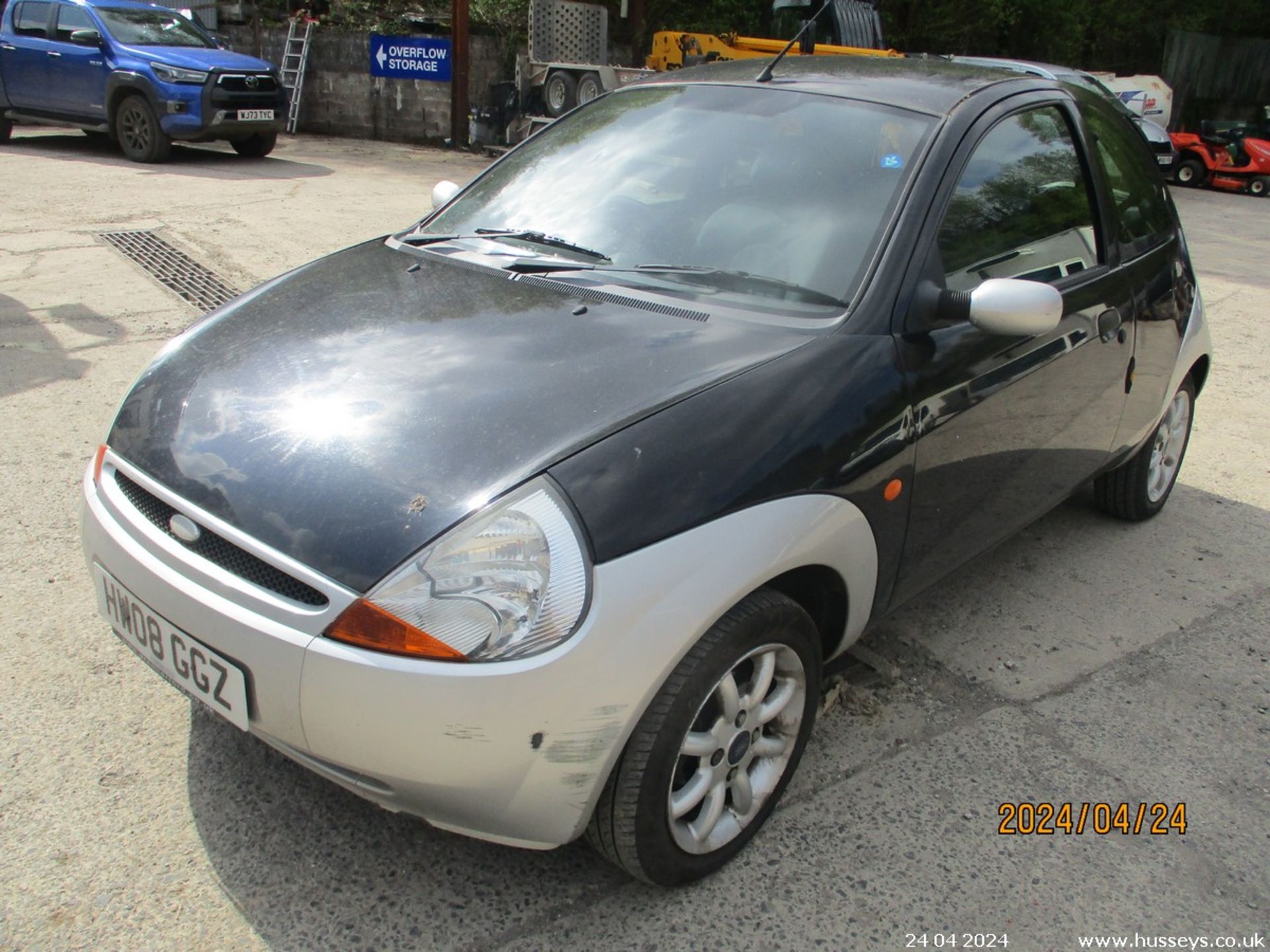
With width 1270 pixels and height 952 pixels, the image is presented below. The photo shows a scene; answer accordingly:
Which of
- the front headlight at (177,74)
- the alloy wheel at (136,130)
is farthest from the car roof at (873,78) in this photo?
the alloy wheel at (136,130)

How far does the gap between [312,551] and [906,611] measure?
6.90ft

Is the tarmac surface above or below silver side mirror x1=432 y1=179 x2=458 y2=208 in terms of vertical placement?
below

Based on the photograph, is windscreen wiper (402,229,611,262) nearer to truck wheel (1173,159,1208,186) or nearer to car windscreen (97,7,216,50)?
car windscreen (97,7,216,50)

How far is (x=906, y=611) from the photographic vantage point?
3363 millimetres

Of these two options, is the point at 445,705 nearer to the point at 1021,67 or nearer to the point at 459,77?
the point at 1021,67

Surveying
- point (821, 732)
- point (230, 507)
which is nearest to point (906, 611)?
point (821, 732)

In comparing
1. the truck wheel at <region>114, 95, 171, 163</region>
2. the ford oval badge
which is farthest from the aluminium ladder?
the ford oval badge

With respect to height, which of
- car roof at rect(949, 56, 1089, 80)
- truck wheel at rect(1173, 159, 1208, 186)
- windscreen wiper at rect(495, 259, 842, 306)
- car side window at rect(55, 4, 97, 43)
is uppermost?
car side window at rect(55, 4, 97, 43)

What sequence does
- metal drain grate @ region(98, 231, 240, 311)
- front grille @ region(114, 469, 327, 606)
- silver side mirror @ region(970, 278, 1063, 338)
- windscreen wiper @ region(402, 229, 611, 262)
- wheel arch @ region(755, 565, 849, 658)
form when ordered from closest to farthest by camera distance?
front grille @ region(114, 469, 327, 606) → wheel arch @ region(755, 565, 849, 658) → silver side mirror @ region(970, 278, 1063, 338) → windscreen wiper @ region(402, 229, 611, 262) → metal drain grate @ region(98, 231, 240, 311)

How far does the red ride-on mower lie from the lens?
1730 centimetres

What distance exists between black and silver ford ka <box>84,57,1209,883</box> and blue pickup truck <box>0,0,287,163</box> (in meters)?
9.59

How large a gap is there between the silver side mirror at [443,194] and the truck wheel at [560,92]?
11.7 m

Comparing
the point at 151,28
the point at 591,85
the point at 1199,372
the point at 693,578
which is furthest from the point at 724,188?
the point at 591,85

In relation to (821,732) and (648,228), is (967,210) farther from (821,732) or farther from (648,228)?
(821,732)
